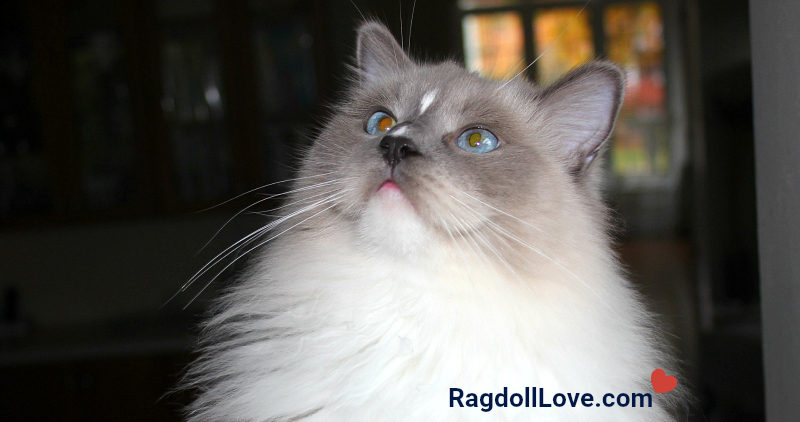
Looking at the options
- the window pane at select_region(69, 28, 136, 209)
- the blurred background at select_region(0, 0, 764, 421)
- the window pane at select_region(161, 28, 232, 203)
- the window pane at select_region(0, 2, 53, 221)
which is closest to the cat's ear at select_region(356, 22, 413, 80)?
the blurred background at select_region(0, 0, 764, 421)

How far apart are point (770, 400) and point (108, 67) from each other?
3665 mm

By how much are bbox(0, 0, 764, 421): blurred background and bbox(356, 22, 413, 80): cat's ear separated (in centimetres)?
174

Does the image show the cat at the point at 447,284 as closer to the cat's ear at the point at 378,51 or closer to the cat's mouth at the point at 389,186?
the cat's mouth at the point at 389,186

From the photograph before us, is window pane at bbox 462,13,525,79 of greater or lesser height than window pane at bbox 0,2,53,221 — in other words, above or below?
above

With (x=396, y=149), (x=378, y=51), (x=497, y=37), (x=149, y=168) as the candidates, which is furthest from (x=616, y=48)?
(x=396, y=149)

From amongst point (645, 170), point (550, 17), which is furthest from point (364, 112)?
point (645, 170)

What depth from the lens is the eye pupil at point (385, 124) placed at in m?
1.28

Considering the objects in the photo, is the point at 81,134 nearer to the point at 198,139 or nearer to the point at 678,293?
the point at 198,139

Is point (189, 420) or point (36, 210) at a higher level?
point (36, 210)

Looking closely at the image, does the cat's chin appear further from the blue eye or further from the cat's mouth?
the blue eye

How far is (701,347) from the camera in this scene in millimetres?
3188

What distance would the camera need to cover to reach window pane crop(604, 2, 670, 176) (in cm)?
977

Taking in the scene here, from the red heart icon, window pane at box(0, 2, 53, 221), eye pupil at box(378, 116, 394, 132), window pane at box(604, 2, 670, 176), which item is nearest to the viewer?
the red heart icon

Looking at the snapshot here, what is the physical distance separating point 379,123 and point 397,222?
1.03 ft
